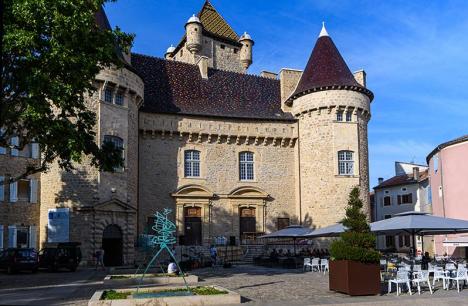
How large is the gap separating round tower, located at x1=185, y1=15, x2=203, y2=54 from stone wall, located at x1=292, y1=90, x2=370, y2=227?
12558 mm

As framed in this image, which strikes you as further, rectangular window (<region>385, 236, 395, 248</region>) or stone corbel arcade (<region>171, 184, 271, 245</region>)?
rectangular window (<region>385, 236, 395, 248</region>)

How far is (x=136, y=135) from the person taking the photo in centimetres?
3247

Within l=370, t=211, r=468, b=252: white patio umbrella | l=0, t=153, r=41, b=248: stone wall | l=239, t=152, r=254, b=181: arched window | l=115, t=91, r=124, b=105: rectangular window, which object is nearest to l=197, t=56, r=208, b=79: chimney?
l=239, t=152, r=254, b=181: arched window

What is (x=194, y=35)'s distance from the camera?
44.5 metres

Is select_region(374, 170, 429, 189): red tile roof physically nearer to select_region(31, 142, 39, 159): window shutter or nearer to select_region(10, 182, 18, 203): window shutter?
Result: select_region(31, 142, 39, 159): window shutter

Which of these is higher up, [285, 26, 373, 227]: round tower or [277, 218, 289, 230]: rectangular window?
[285, 26, 373, 227]: round tower

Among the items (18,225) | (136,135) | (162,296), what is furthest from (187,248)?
(162,296)

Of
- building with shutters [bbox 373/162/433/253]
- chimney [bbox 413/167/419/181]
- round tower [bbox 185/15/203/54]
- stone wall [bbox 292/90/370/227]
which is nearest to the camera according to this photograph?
stone wall [bbox 292/90/370/227]

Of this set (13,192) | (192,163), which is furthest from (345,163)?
(13,192)

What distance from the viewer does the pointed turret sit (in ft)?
116

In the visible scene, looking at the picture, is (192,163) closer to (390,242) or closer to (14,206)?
(14,206)

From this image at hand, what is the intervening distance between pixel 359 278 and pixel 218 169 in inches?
859

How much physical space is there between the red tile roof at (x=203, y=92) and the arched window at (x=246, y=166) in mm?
2664

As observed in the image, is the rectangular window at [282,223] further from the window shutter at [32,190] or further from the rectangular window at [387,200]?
the rectangular window at [387,200]
